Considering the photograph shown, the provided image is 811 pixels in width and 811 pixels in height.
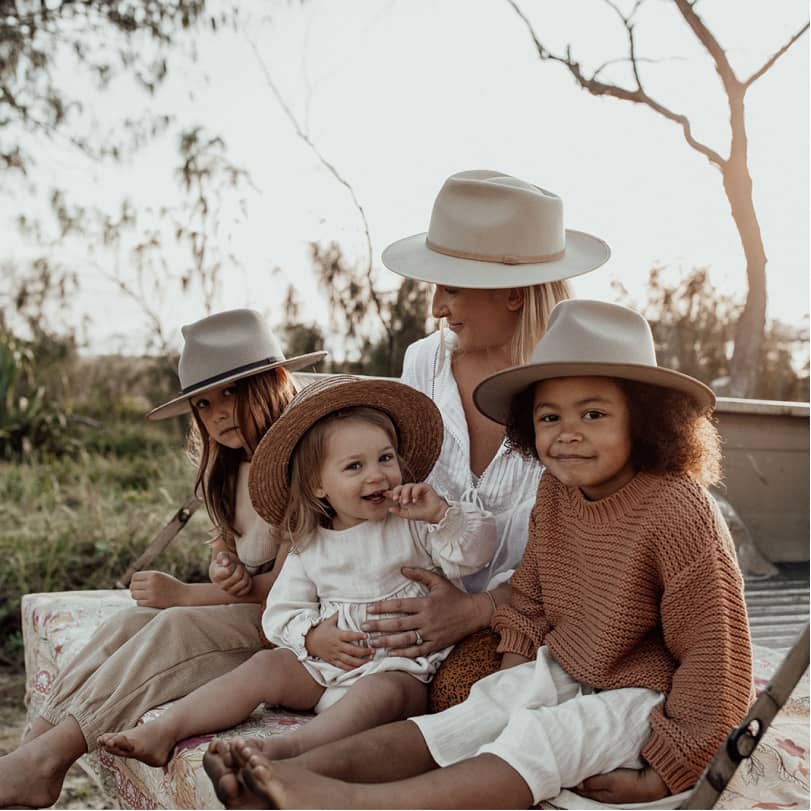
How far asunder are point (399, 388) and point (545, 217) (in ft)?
2.15

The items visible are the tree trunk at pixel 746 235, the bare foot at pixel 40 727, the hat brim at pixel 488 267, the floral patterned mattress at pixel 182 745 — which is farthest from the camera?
the tree trunk at pixel 746 235

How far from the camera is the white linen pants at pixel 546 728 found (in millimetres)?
1921

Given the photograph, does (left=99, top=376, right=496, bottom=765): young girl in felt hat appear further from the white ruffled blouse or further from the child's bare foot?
the white ruffled blouse

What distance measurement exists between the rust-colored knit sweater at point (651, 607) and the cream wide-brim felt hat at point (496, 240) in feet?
2.13

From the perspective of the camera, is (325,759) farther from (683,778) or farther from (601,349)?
(601,349)

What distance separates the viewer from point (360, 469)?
2514 mm

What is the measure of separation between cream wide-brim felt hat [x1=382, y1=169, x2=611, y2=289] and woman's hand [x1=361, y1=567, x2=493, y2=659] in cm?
80

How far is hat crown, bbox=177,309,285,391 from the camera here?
119 inches

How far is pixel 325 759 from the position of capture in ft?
6.39

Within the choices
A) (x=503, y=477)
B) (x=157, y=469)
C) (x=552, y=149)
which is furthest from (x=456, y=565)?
(x=157, y=469)

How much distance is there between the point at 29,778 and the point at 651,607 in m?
1.47

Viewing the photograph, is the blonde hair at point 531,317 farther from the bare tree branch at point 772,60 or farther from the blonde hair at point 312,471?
the bare tree branch at point 772,60

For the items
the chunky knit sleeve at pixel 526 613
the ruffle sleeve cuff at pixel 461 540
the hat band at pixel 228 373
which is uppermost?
the hat band at pixel 228 373

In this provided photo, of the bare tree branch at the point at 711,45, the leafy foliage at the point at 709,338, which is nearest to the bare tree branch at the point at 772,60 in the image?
the bare tree branch at the point at 711,45
